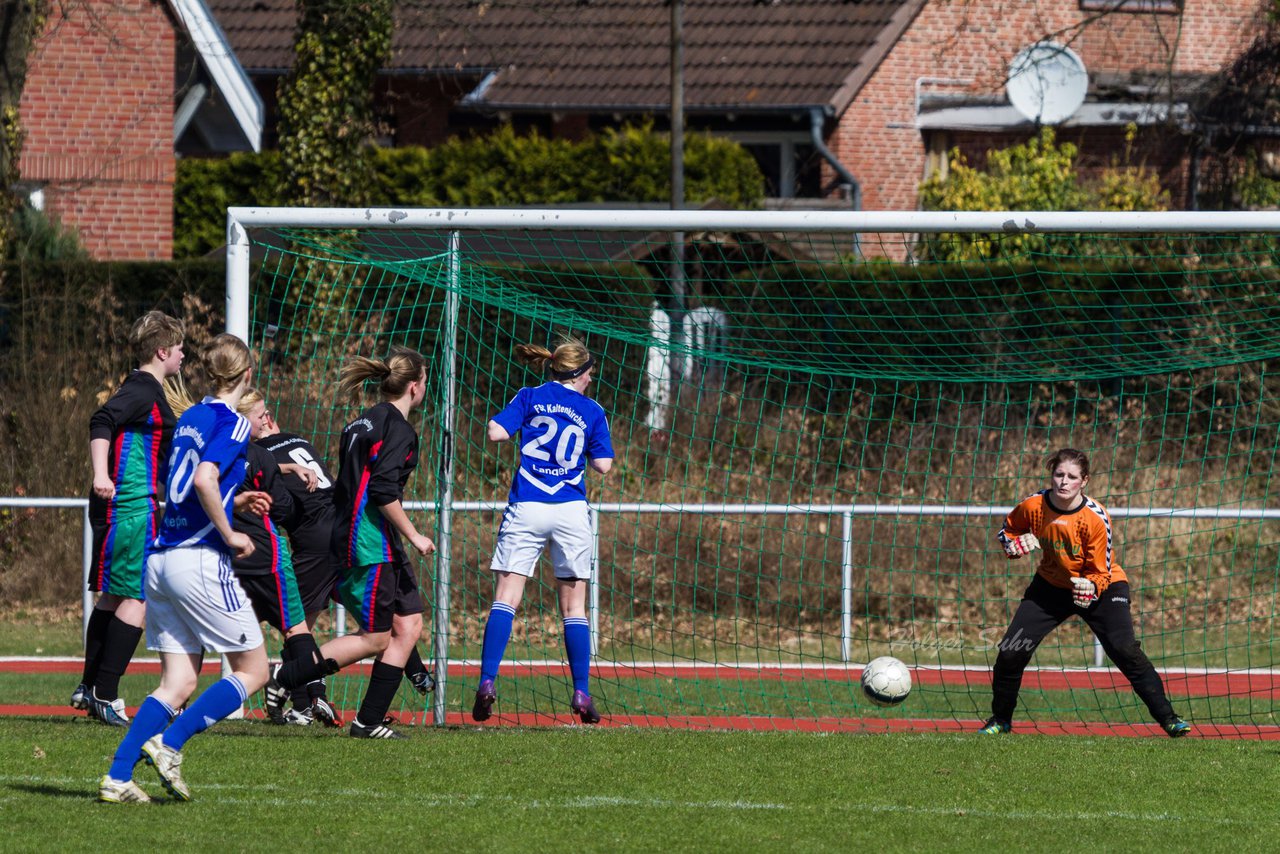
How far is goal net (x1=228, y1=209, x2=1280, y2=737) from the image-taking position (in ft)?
29.8

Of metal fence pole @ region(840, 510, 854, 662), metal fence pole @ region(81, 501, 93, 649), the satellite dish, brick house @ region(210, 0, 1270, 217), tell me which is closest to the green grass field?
metal fence pole @ region(840, 510, 854, 662)

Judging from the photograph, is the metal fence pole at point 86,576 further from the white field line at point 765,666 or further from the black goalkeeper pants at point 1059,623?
the black goalkeeper pants at point 1059,623

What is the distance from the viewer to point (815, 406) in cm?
1434

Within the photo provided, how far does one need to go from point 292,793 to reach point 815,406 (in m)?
8.87

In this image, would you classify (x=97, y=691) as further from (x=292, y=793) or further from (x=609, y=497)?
(x=609, y=497)

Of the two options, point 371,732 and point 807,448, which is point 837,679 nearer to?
point 807,448

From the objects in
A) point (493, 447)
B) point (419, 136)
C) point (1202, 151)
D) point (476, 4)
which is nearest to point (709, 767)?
point (493, 447)

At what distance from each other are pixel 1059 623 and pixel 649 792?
2.95 metres

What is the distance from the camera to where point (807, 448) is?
1450 centimetres

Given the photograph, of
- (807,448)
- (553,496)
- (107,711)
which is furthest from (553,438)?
(807,448)

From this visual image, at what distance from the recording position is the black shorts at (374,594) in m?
7.37

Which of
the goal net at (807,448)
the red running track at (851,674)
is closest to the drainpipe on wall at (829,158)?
the goal net at (807,448)

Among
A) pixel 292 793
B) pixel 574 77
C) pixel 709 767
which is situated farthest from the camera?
pixel 574 77

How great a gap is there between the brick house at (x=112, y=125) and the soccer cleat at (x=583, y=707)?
15.5 m
